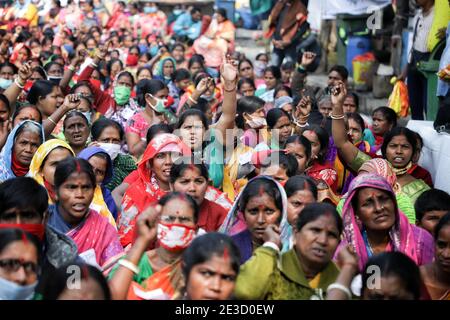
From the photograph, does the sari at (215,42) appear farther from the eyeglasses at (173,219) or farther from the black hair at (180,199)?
the eyeglasses at (173,219)

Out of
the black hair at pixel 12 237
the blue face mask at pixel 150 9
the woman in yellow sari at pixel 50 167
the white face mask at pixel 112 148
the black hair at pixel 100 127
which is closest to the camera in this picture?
the black hair at pixel 12 237

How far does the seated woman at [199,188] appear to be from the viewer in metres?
5.07

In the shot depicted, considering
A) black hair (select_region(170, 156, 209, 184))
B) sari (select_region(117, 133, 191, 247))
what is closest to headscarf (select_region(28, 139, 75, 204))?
sari (select_region(117, 133, 191, 247))

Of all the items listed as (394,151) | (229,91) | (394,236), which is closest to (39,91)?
(229,91)

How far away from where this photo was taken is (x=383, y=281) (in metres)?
3.54

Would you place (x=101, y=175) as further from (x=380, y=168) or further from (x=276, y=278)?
(x=276, y=278)

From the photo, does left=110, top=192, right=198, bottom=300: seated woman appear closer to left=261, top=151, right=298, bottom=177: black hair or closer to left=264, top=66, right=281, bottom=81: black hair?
left=261, top=151, right=298, bottom=177: black hair

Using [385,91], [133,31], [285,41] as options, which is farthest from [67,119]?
[133,31]

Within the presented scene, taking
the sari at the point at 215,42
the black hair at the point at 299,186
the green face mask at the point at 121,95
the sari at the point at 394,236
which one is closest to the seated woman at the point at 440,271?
the sari at the point at 394,236

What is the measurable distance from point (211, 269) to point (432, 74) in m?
5.70

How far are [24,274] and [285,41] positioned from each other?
958 cm

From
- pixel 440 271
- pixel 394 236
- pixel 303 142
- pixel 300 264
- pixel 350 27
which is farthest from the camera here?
pixel 350 27

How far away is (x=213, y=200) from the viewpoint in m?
5.57

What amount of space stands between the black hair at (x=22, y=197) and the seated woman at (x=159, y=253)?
0.59 metres
